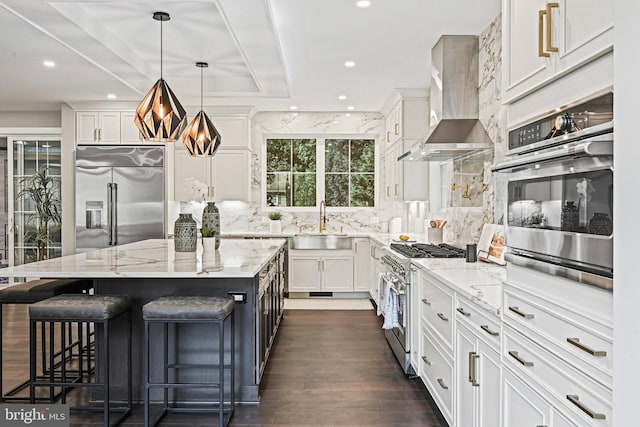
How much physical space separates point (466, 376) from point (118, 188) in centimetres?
541

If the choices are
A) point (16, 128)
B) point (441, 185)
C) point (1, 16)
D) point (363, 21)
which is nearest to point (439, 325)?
point (363, 21)

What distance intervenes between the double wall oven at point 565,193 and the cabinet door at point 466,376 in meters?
0.67

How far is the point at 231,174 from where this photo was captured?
6.99 m

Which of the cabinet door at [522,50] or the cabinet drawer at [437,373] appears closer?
the cabinet door at [522,50]

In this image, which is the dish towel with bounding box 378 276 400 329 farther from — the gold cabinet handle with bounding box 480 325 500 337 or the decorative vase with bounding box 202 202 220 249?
the gold cabinet handle with bounding box 480 325 500 337

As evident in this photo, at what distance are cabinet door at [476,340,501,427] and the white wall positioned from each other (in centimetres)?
87

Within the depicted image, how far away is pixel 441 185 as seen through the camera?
5.75 metres

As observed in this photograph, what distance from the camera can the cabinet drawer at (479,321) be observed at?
2016mm

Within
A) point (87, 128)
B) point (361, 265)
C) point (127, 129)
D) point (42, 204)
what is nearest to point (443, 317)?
point (361, 265)

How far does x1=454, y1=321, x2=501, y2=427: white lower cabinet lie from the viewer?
6.72 ft

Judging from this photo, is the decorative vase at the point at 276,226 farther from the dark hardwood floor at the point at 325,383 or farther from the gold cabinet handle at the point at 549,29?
the gold cabinet handle at the point at 549,29

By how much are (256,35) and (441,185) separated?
2818 millimetres

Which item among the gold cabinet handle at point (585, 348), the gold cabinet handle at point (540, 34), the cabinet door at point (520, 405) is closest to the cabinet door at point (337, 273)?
the cabinet door at point (520, 405)

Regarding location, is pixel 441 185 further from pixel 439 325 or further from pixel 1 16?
pixel 1 16
